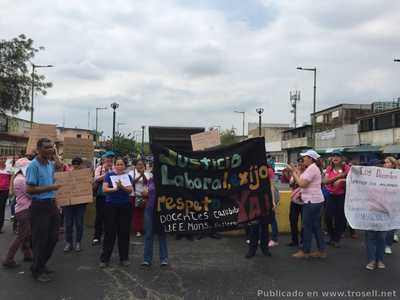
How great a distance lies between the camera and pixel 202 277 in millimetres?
6633

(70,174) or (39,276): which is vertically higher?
(70,174)

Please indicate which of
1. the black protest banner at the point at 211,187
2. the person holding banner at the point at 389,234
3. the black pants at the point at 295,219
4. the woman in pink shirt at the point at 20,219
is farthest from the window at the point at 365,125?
the woman in pink shirt at the point at 20,219

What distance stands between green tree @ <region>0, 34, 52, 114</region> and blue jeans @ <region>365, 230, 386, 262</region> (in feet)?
88.6

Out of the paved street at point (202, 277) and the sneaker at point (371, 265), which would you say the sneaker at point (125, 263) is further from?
the sneaker at point (371, 265)

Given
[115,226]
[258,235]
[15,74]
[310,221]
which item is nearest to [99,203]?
[115,226]

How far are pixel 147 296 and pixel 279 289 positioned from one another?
1.68 meters

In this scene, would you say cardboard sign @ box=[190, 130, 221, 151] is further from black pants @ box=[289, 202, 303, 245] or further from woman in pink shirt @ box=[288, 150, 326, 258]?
woman in pink shirt @ box=[288, 150, 326, 258]

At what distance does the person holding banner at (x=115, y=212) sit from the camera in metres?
7.16

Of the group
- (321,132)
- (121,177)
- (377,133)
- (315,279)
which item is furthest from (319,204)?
(321,132)

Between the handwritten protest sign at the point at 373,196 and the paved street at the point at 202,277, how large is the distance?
0.77 metres

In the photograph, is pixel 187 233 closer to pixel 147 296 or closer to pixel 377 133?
pixel 147 296

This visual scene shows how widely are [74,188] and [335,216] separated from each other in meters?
4.94

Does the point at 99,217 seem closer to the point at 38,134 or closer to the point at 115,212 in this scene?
the point at 38,134

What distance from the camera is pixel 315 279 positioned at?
6602mm
